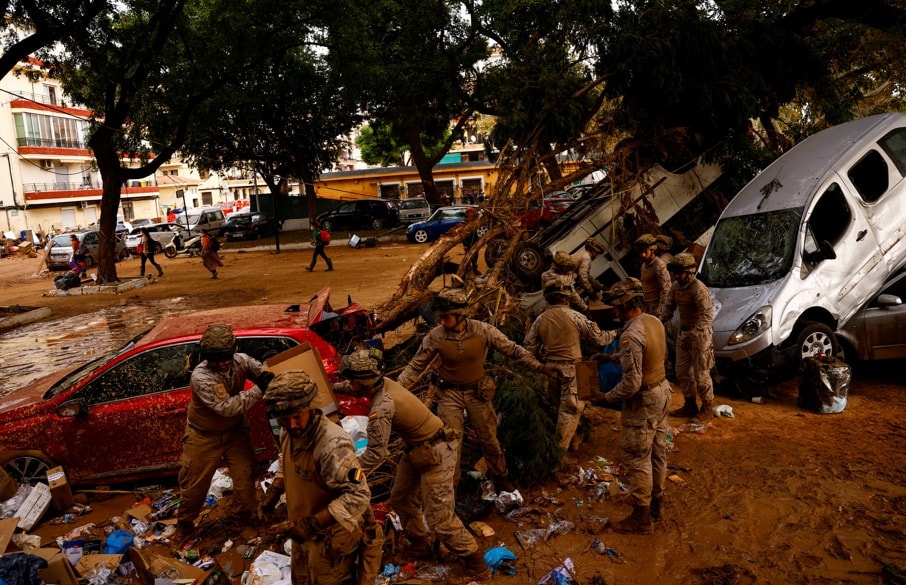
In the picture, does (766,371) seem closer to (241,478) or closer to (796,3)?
(241,478)

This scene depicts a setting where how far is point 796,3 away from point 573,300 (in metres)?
11.1

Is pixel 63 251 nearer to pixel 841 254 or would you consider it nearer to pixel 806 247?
pixel 806 247

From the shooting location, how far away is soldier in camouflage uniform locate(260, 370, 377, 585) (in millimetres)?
3143

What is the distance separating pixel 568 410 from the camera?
578 centimetres

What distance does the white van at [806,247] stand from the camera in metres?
6.84

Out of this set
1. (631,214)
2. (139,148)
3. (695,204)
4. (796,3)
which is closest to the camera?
(631,214)

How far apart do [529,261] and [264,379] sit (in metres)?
6.93

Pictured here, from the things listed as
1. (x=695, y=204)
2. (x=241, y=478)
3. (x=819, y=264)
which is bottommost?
(x=241, y=478)

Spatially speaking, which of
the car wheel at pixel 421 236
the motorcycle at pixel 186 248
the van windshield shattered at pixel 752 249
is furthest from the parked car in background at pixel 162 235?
the van windshield shattered at pixel 752 249

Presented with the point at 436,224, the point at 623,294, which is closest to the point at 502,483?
the point at 623,294

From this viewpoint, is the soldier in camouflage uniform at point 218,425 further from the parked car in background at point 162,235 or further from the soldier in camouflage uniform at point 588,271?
the parked car in background at point 162,235

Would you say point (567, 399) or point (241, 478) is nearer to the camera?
point (241, 478)

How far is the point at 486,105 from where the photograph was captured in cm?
2278

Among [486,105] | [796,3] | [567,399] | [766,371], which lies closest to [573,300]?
[567,399]
